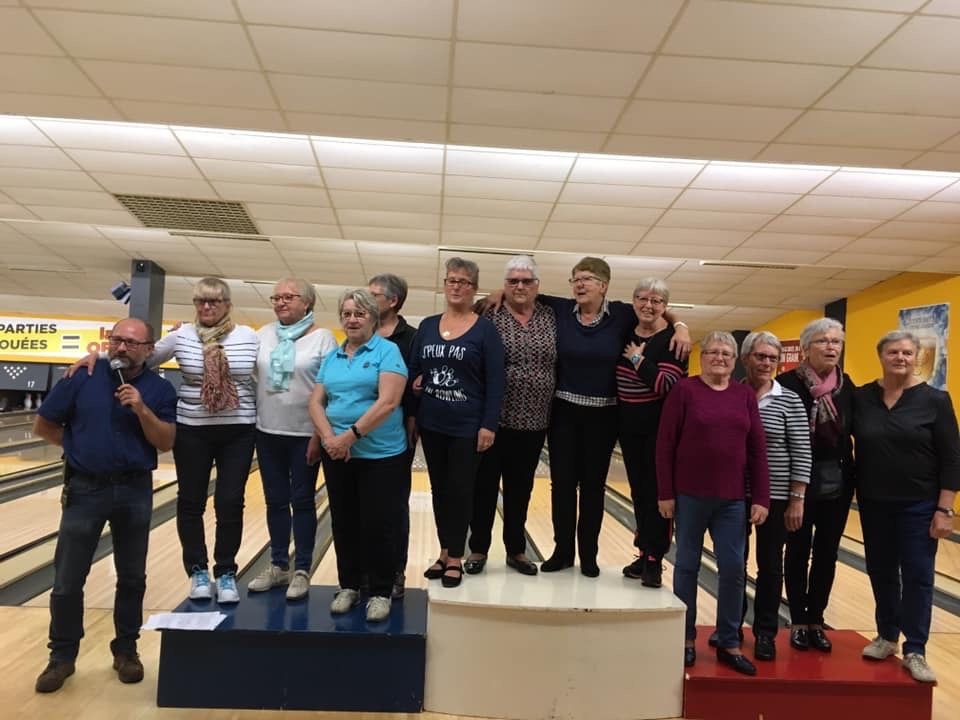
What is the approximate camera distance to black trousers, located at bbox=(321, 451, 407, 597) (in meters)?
2.49

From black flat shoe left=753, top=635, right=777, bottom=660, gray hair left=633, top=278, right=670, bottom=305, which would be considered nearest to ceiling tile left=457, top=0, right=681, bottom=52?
gray hair left=633, top=278, right=670, bottom=305

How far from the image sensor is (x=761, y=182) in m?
5.07

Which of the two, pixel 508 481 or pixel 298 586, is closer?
pixel 298 586

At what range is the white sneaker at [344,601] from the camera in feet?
8.29

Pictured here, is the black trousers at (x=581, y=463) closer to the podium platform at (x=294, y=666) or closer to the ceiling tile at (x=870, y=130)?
the podium platform at (x=294, y=666)

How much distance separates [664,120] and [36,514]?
571 centimetres

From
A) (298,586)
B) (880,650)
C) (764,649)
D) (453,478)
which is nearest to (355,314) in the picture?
(453,478)

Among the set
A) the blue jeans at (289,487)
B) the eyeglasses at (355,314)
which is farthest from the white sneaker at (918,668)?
the eyeglasses at (355,314)

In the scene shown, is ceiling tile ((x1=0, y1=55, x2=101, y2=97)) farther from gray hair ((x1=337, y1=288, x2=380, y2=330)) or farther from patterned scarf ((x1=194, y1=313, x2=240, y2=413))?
gray hair ((x1=337, y1=288, x2=380, y2=330))

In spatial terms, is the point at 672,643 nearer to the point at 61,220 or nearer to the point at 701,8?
the point at 701,8

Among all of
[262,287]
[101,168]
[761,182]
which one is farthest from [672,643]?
[262,287]

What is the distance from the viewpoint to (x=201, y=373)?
2576mm

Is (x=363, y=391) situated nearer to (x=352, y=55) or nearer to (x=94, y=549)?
(x=94, y=549)

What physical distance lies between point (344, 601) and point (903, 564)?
2.13 m
